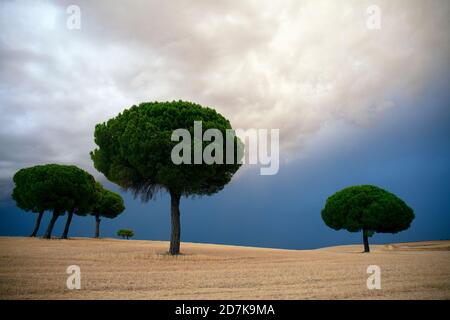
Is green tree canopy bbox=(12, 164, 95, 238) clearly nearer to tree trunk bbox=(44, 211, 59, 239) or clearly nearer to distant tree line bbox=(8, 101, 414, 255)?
tree trunk bbox=(44, 211, 59, 239)

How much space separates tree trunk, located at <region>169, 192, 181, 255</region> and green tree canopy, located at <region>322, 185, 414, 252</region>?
23.2 metres

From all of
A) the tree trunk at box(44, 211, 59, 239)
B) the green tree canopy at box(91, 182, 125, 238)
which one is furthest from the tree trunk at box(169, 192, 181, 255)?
the green tree canopy at box(91, 182, 125, 238)

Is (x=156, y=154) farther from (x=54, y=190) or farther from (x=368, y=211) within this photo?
(x=368, y=211)

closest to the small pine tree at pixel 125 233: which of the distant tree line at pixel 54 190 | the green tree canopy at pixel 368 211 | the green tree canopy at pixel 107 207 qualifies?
the green tree canopy at pixel 107 207

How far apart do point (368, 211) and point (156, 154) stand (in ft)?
87.4

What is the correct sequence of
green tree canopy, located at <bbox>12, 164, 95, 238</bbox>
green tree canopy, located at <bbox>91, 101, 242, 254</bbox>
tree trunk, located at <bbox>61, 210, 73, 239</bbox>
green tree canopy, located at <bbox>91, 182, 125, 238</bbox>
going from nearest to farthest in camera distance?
green tree canopy, located at <bbox>91, 101, 242, 254</bbox>
green tree canopy, located at <bbox>12, 164, 95, 238</bbox>
tree trunk, located at <bbox>61, 210, 73, 239</bbox>
green tree canopy, located at <bbox>91, 182, 125, 238</bbox>

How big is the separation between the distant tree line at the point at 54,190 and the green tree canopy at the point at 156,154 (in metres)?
17.7

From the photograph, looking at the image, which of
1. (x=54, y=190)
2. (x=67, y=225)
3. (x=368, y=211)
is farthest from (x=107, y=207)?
(x=368, y=211)

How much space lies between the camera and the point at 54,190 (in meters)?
38.0

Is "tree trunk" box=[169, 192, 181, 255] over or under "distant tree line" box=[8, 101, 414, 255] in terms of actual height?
under

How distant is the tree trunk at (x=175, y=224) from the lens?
72.4 ft

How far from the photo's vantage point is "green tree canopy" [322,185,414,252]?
3625 centimetres

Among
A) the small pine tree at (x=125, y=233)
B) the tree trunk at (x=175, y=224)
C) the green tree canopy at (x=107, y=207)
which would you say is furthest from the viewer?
the small pine tree at (x=125, y=233)

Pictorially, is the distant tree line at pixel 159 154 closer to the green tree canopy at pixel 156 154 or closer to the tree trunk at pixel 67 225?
the green tree canopy at pixel 156 154
